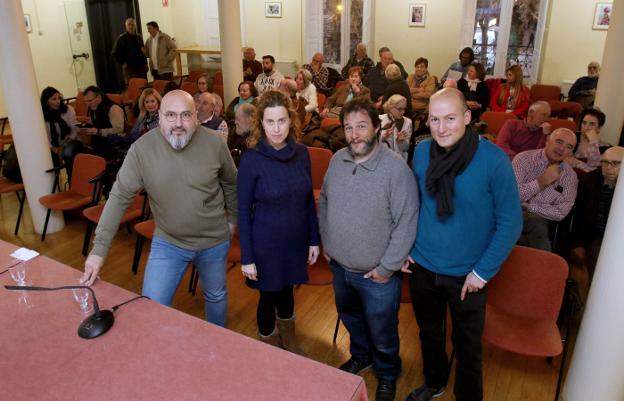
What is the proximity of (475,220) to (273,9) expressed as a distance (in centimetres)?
947

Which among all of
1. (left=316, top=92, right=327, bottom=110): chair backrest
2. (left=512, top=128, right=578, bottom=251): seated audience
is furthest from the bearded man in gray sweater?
(left=316, top=92, right=327, bottom=110): chair backrest

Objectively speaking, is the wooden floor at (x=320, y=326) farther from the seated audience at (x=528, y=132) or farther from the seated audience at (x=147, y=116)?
the seated audience at (x=528, y=132)

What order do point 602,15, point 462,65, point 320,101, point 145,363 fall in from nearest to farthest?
point 145,363 < point 320,101 < point 462,65 < point 602,15

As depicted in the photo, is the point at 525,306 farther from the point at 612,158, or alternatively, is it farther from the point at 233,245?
the point at 233,245

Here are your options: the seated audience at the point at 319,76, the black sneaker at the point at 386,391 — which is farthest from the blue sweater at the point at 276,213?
the seated audience at the point at 319,76

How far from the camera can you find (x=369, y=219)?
7.32 ft

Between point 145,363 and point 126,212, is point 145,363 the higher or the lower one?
the higher one

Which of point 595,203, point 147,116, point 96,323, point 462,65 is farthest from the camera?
point 462,65

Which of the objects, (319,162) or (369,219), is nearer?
(369,219)

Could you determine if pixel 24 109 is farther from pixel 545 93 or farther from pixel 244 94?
pixel 545 93

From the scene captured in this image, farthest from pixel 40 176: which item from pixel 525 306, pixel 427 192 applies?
pixel 525 306

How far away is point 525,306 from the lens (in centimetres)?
261

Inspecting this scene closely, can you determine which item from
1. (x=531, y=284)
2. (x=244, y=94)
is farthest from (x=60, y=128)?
(x=531, y=284)

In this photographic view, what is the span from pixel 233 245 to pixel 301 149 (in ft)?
3.75
